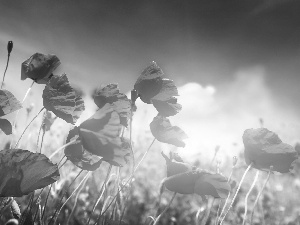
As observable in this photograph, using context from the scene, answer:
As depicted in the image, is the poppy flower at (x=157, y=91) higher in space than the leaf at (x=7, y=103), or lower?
higher

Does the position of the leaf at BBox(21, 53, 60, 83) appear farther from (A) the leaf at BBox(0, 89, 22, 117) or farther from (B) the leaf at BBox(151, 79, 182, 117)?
(B) the leaf at BBox(151, 79, 182, 117)

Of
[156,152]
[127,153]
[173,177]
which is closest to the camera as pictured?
[127,153]

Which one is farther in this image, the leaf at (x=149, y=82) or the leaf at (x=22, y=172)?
the leaf at (x=149, y=82)

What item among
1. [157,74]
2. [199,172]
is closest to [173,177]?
[199,172]

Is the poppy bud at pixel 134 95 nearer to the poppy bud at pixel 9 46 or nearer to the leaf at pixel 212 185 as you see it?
the leaf at pixel 212 185

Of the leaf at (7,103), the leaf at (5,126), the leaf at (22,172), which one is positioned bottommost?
the leaf at (22,172)

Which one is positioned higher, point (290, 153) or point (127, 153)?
point (290, 153)

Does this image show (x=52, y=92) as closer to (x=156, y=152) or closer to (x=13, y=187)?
(x=13, y=187)

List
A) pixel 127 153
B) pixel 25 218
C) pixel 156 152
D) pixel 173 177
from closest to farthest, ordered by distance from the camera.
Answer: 1. pixel 127 153
2. pixel 25 218
3. pixel 173 177
4. pixel 156 152

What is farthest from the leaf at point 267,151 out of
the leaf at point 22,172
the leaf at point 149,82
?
the leaf at point 22,172
